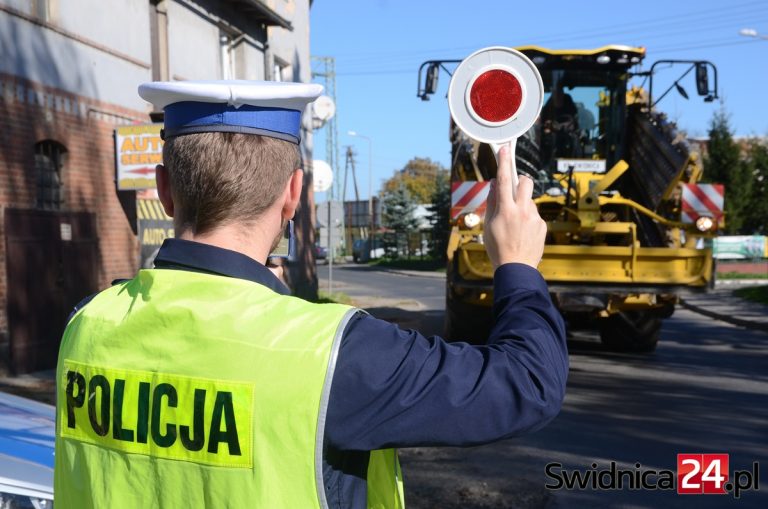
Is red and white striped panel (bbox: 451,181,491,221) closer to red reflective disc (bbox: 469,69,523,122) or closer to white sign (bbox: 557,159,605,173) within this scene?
white sign (bbox: 557,159,605,173)

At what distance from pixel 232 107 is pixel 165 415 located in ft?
1.83

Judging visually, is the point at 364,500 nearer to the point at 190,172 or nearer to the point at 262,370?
the point at 262,370

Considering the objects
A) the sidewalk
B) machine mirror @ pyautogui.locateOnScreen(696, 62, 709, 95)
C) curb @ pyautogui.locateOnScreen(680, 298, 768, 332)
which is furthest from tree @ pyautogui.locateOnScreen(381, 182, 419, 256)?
machine mirror @ pyautogui.locateOnScreen(696, 62, 709, 95)

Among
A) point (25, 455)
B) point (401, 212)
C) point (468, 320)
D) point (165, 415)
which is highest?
point (401, 212)

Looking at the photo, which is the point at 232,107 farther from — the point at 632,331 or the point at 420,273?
the point at 420,273

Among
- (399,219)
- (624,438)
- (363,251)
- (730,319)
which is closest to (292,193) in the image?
(624,438)

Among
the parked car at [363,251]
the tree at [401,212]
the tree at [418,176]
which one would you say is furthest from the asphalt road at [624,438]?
the tree at [418,176]

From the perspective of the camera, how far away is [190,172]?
4.77 feet

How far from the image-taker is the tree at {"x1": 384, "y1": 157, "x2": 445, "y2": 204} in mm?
81812

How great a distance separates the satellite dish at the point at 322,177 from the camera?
19.4 metres

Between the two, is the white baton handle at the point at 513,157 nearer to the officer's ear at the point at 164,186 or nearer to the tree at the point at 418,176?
the officer's ear at the point at 164,186

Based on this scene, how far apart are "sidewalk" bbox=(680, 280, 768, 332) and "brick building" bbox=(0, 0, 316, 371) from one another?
903 cm

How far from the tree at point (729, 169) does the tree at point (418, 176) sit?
1663 inches

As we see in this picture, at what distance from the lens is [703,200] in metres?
8.55
